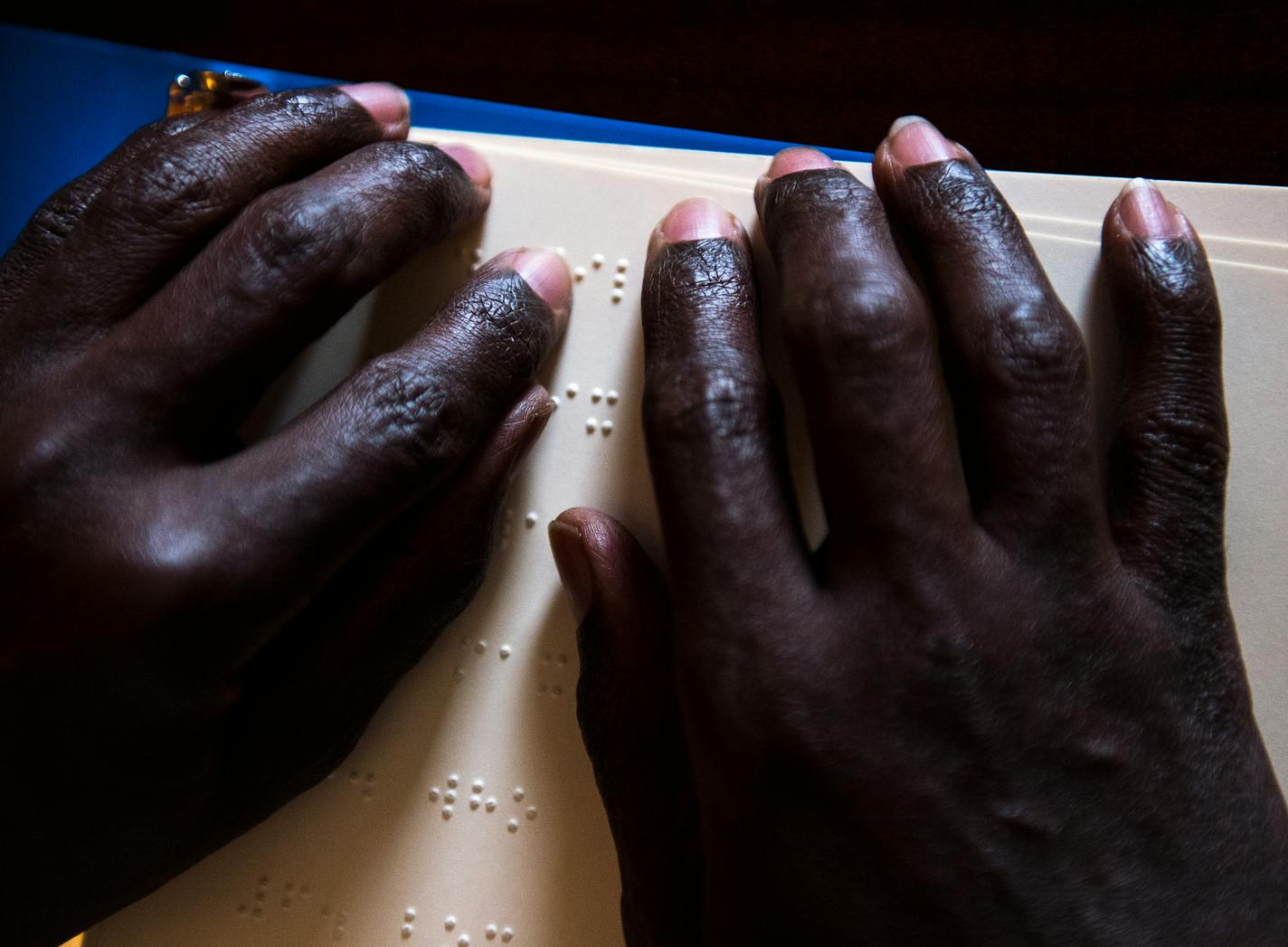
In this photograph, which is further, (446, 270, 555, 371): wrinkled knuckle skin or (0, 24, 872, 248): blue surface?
(0, 24, 872, 248): blue surface

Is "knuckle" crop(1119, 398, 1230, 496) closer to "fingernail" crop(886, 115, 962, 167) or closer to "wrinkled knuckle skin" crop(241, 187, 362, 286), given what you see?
"fingernail" crop(886, 115, 962, 167)

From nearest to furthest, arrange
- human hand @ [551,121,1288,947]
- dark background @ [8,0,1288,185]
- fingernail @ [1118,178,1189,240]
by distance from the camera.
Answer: human hand @ [551,121,1288,947], fingernail @ [1118,178,1189,240], dark background @ [8,0,1288,185]

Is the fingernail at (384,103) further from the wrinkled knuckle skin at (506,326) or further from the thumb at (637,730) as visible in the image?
the thumb at (637,730)

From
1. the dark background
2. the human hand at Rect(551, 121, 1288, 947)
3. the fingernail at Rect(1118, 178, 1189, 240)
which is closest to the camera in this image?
the human hand at Rect(551, 121, 1288, 947)

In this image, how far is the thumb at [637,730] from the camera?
546mm

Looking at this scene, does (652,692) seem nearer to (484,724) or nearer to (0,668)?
(484,724)

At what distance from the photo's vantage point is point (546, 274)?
62cm

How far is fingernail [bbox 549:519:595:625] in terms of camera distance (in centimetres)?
→ 58

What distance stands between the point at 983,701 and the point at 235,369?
1.53ft

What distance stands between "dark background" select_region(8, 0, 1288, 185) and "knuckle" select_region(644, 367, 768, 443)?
0.32 meters

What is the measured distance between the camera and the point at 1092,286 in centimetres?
60

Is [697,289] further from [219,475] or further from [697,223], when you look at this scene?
[219,475]

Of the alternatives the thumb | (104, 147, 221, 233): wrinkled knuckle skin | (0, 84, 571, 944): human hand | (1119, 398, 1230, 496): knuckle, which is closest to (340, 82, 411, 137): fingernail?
(0, 84, 571, 944): human hand

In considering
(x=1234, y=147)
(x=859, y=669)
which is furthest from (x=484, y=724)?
(x=1234, y=147)
